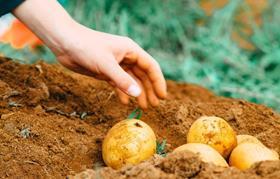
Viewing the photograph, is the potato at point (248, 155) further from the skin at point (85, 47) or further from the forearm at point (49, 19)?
the forearm at point (49, 19)

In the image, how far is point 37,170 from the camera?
101 inches

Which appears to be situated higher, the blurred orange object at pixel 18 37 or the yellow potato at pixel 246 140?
the yellow potato at pixel 246 140

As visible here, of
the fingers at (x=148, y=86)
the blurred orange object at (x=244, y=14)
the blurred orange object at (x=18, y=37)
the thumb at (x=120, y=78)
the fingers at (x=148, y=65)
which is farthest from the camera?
the blurred orange object at (x=244, y=14)

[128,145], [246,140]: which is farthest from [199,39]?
[128,145]

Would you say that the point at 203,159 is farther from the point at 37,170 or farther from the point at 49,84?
the point at 49,84

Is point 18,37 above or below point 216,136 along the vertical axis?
below

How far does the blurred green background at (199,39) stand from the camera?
432 centimetres

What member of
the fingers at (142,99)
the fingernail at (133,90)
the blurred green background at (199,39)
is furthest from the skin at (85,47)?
the blurred green background at (199,39)

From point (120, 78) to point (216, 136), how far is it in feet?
1.33

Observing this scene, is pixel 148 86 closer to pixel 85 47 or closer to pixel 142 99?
pixel 142 99

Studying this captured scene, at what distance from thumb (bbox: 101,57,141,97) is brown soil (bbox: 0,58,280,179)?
30 centimetres

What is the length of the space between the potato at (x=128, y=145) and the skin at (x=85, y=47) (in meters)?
0.14

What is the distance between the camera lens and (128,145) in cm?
250

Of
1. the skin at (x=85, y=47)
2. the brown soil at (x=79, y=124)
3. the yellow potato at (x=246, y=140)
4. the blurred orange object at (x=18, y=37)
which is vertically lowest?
the blurred orange object at (x=18, y=37)
